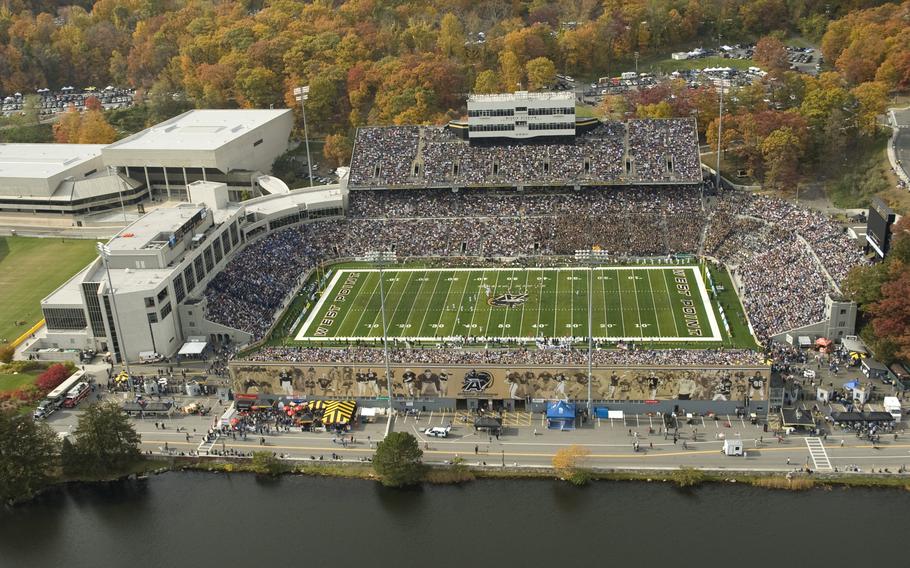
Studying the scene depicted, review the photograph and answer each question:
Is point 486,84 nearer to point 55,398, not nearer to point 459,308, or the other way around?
point 459,308

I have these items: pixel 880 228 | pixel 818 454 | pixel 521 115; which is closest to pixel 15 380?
pixel 521 115

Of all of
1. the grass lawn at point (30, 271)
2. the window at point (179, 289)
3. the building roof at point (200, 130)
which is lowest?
the grass lawn at point (30, 271)

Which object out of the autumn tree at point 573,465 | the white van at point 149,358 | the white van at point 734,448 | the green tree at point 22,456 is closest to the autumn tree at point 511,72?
the white van at point 149,358

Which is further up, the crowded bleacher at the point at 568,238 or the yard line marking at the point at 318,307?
the crowded bleacher at the point at 568,238

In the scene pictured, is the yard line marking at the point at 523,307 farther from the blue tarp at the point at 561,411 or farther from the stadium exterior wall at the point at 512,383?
the blue tarp at the point at 561,411

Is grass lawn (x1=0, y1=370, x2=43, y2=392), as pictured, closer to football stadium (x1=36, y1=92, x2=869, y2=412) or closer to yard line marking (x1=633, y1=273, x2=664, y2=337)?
football stadium (x1=36, y1=92, x2=869, y2=412)

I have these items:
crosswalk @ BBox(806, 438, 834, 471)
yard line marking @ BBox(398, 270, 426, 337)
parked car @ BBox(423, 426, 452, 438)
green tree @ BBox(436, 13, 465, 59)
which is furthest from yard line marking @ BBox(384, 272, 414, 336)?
green tree @ BBox(436, 13, 465, 59)
